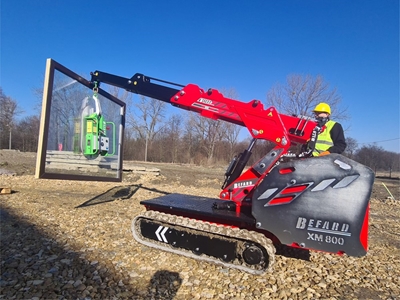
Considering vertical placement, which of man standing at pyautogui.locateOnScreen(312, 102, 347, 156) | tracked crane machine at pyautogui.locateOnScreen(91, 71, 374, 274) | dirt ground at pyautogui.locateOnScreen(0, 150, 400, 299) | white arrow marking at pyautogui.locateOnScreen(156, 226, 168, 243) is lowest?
dirt ground at pyautogui.locateOnScreen(0, 150, 400, 299)

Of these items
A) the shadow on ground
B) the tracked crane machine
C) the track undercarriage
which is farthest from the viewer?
the track undercarriage

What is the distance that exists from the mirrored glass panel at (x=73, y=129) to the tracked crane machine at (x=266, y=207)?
2.48m

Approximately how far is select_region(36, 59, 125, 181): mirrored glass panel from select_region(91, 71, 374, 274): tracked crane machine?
97.7 inches

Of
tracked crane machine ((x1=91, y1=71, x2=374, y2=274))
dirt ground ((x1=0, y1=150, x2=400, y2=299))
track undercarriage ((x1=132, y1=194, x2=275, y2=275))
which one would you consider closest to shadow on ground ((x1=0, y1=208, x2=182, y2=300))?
dirt ground ((x1=0, y1=150, x2=400, y2=299))

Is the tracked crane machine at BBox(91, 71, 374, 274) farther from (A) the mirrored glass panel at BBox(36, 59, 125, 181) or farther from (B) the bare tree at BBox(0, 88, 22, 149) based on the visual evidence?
(B) the bare tree at BBox(0, 88, 22, 149)

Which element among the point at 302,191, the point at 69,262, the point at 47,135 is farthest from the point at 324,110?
the point at 47,135

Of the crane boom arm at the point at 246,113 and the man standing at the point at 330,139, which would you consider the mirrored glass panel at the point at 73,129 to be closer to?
the crane boom arm at the point at 246,113

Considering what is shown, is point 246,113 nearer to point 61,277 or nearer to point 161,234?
point 161,234

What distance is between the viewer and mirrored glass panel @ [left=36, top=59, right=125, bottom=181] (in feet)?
16.9

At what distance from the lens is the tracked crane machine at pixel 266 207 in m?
3.23

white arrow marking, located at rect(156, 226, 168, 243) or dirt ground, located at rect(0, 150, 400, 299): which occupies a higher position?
white arrow marking, located at rect(156, 226, 168, 243)

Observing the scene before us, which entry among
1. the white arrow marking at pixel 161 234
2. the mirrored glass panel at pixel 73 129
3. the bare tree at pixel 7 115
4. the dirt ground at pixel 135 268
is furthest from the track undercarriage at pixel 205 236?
the bare tree at pixel 7 115

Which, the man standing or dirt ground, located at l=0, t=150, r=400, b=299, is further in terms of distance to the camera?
the man standing

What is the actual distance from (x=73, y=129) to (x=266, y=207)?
4.90 metres
